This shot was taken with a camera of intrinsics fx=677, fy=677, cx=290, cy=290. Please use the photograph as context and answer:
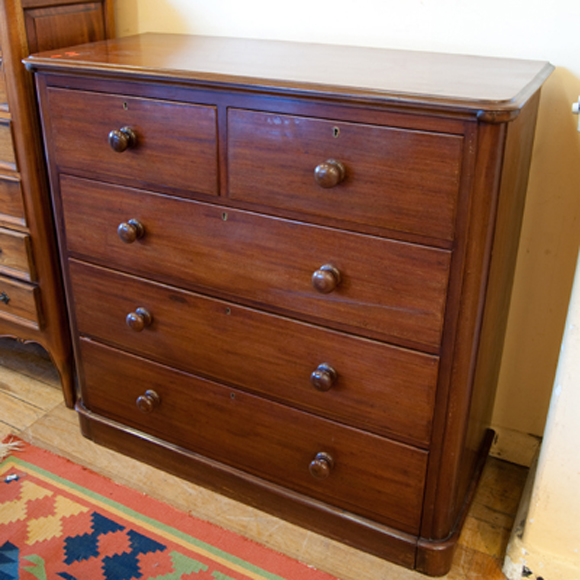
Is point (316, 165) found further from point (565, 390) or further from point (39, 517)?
point (39, 517)

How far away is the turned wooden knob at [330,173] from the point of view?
3.96 feet

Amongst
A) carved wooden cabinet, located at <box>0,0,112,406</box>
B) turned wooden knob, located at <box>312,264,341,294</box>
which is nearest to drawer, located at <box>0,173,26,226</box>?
carved wooden cabinet, located at <box>0,0,112,406</box>

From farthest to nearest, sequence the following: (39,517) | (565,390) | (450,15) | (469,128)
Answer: (39,517) → (450,15) → (565,390) → (469,128)

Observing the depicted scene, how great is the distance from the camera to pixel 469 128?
3.60 ft

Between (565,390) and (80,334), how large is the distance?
3.87ft

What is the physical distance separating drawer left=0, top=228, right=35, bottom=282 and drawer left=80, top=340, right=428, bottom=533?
282mm

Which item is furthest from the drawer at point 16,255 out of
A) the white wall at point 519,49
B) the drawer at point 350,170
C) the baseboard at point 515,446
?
the baseboard at point 515,446

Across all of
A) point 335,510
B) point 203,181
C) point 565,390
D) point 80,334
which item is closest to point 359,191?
point 203,181

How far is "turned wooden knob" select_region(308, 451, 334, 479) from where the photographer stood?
149 centimetres

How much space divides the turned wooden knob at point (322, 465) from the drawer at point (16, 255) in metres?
0.94

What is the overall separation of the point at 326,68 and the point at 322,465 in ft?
2.75

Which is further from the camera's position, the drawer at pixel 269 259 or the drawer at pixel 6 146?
the drawer at pixel 6 146

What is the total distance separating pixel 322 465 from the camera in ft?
4.88

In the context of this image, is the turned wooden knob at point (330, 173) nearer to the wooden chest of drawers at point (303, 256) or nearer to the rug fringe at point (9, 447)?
the wooden chest of drawers at point (303, 256)
